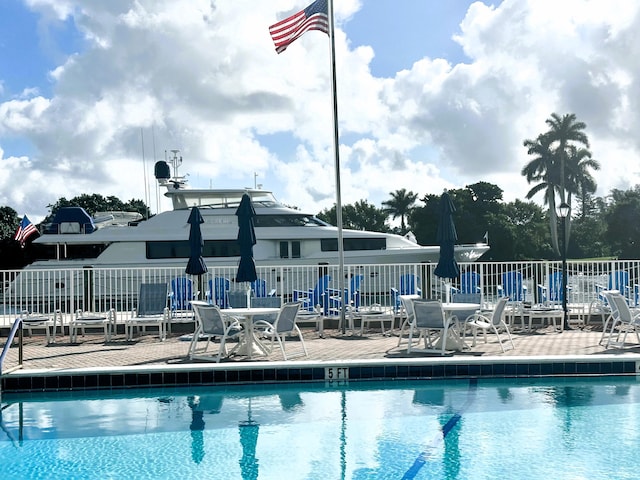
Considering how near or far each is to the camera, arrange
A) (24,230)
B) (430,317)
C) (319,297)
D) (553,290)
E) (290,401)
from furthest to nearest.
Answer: (24,230), (553,290), (319,297), (430,317), (290,401)

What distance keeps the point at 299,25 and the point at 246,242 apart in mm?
3819

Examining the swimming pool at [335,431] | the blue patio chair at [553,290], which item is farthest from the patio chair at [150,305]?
the blue patio chair at [553,290]

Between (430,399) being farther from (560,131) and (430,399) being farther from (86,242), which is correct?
(560,131)

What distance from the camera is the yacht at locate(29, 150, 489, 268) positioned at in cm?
2325

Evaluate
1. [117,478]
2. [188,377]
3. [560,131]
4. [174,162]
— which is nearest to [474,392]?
[188,377]

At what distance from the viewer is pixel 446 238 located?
34.3 feet

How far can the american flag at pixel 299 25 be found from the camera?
11.2 meters

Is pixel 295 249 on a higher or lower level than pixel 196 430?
higher

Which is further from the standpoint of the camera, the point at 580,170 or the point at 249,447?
the point at 580,170

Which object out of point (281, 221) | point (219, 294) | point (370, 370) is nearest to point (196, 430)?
point (370, 370)

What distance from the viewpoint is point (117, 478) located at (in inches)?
178

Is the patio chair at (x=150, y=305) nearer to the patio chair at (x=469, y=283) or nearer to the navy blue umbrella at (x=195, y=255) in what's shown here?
the navy blue umbrella at (x=195, y=255)

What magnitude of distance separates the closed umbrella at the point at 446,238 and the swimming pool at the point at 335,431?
10.7 feet

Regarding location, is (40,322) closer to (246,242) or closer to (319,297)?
(246,242)
